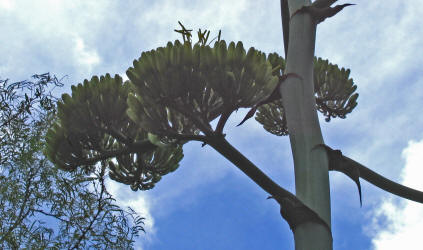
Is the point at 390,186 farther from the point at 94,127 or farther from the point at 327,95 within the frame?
the point at 94,127

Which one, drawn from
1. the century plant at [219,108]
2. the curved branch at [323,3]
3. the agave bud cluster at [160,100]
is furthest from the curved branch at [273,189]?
the curved branch at [323,3]

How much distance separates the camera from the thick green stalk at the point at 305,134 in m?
2.92

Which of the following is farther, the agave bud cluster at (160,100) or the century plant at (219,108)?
the agave bud cluster at (160,100)

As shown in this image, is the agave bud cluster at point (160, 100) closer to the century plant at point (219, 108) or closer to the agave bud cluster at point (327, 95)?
the century plant at point (219, 108)

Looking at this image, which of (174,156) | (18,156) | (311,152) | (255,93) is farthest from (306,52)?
(18,156)

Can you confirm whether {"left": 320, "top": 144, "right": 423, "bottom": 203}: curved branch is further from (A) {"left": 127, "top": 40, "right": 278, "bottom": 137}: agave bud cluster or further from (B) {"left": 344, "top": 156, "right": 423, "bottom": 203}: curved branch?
(A) {"left": 127, "top": 40, "right": 278, "bottom": 137}: agave bud cluster

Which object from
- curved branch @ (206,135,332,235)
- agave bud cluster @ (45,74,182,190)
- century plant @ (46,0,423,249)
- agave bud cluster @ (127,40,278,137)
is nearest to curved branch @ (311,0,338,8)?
century plant @ (46,0,423,249)

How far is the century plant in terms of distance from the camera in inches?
121

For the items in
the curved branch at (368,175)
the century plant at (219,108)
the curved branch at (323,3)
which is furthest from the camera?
the curved branch at (323,3)

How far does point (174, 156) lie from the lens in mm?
4719

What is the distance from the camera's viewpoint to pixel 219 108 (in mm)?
3447

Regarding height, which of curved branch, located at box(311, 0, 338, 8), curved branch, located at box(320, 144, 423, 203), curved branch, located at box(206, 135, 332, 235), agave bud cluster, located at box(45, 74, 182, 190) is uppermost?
curved branch, located at box(311, 0, 338, 8)

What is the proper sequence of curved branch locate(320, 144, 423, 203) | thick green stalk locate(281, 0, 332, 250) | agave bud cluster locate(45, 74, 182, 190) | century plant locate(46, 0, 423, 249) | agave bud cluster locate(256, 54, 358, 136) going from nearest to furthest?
thick green stalk locate(281, 0, 332, 250) → century plant locate(46, 0, 423, 249) → curved branch locate(320, 144, 423, 203) → agave bud cluster locate(45, 74, 182, 190) → agave bud cluster locate(256, 54, 358, 136)

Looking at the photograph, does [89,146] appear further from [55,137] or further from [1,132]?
[1,132]
